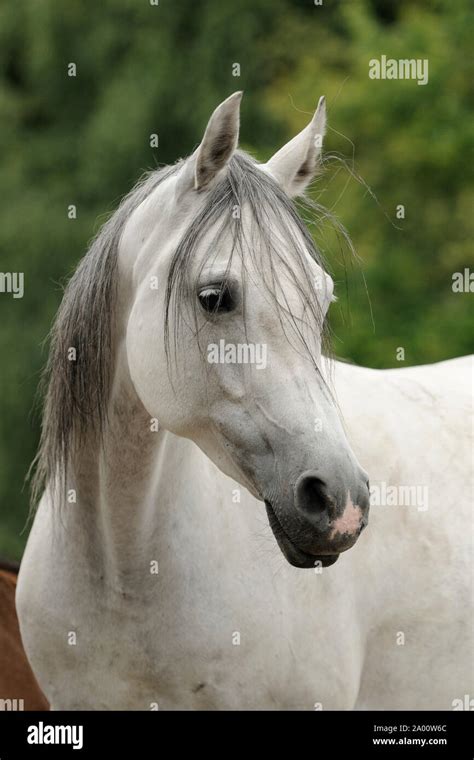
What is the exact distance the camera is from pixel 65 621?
336cm

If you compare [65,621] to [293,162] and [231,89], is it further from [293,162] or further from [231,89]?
[231,89]

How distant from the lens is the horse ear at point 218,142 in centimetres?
287

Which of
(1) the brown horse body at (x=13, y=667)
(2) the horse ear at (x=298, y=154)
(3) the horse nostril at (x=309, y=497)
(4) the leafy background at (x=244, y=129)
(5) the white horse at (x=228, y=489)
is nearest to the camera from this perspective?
(3) the horse nostril at (x=309, y=497)

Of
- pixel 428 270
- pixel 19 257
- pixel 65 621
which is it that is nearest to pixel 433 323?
pixel 428 270

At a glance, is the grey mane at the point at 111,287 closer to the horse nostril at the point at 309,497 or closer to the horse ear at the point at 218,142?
the horse ear at the point at 218,142

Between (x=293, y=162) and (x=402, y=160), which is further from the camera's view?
(x=402, y=160)

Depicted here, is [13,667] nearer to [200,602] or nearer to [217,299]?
[200,602]

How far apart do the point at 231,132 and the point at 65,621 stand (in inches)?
59.8

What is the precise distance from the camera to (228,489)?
3457 mm

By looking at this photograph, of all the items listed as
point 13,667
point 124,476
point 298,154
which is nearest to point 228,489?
point 124,476

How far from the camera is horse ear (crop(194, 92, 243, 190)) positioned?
9.42 feet

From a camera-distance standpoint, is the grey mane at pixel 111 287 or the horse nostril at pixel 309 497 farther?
the grey mane at pixel 111 287

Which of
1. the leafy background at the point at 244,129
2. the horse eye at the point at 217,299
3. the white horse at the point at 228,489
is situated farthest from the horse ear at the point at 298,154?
the leafy background at the point at 244,129
